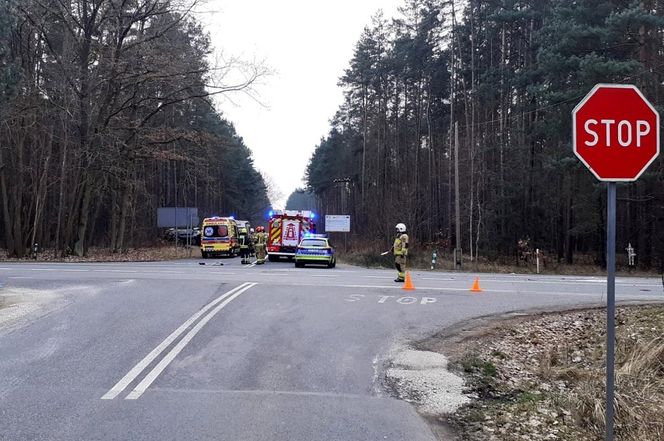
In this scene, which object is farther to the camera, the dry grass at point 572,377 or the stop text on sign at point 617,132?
the dry grass at point 572,377

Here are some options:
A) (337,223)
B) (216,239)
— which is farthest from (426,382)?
(337,223)

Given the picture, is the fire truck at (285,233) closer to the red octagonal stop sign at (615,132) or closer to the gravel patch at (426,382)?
the gravel patch at (426,382)

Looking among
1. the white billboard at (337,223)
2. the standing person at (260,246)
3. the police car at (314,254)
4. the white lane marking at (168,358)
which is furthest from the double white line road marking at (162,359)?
the white billboard at (337,223)

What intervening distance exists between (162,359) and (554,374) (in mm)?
5463

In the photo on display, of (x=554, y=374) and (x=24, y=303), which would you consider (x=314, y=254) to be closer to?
(x=24, y=303)

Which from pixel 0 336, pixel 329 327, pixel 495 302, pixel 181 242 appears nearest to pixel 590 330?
pixel 495 302

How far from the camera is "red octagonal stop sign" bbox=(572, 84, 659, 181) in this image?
16.7 feet

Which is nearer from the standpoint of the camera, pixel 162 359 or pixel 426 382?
pixel 426 382

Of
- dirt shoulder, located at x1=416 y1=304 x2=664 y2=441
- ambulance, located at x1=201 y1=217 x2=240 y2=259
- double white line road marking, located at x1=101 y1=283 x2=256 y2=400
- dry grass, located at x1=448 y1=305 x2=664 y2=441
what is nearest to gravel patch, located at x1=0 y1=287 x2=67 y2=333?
double white line road marking, located at x1=101 y1=283 x2=256 y2=400

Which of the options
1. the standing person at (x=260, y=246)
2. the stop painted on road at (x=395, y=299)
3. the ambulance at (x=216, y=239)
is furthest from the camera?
the ambulance at (x=216, y=239)

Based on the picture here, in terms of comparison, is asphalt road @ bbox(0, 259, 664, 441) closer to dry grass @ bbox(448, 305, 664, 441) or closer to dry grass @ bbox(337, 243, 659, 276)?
dry grass @ bbox(448, 305, 664, 441)

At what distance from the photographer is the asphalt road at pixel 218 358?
19.2 ft

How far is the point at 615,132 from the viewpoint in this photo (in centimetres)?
→ 514

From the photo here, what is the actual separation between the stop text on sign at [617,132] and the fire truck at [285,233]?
29312mm
